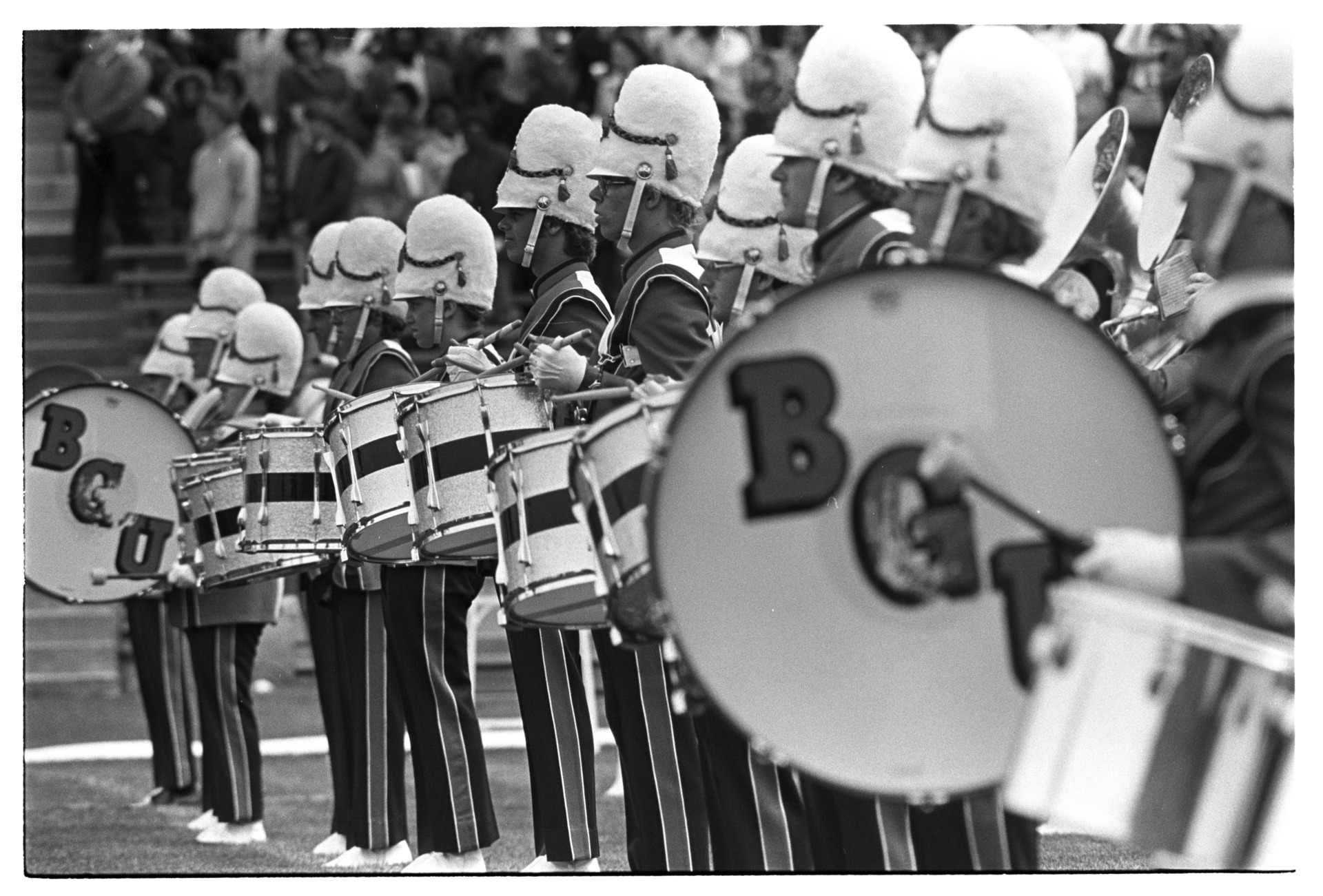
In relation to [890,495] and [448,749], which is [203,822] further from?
[890,495]

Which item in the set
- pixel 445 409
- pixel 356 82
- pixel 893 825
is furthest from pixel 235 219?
pixel 893 825

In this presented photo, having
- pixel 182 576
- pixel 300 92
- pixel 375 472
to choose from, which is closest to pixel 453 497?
Answer: pixel 375 472

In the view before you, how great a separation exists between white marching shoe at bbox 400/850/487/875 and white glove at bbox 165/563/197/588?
1.60 m

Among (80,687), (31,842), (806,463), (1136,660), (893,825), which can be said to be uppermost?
(806,463)

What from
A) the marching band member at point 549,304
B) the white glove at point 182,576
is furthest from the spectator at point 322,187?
the marching band member at point 549,304

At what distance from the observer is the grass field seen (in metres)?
7.88

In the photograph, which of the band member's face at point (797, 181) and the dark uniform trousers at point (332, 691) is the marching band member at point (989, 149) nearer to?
the band member's face at point (797, 181)

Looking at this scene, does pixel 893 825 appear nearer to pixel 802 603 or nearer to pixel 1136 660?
pixel 802 603

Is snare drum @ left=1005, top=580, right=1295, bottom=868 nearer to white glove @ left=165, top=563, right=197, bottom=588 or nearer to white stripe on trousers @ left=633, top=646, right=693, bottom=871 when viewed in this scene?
white stripe on trousers @ left=633, top=646, right=693, bottom=871

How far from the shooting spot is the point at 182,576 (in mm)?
9086

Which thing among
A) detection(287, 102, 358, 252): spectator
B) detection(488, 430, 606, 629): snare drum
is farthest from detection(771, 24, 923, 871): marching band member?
detection(287, 102, 358, 252): spectator

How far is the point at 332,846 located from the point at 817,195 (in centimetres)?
406

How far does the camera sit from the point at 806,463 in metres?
3.98

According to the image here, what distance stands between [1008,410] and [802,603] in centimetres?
47
